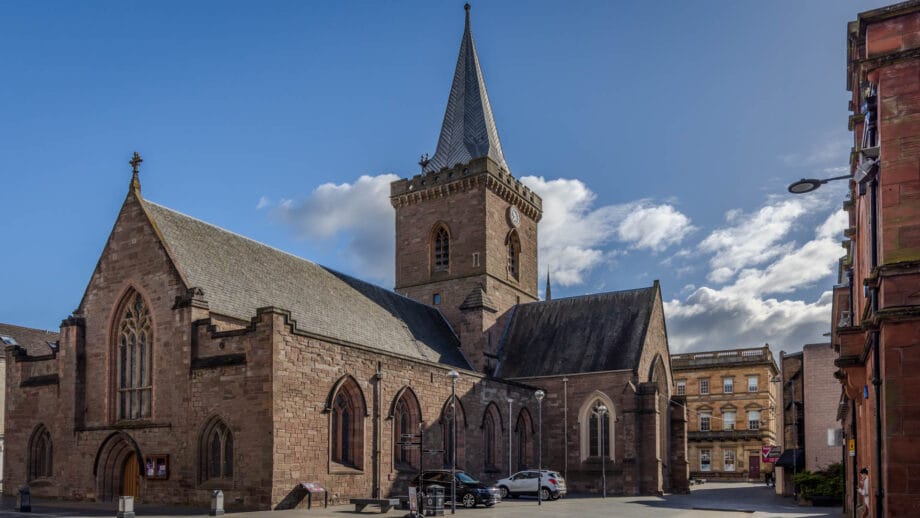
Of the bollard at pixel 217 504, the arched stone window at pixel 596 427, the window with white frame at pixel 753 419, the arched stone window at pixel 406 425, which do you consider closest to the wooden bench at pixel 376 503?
the bollard at pixel 217 504

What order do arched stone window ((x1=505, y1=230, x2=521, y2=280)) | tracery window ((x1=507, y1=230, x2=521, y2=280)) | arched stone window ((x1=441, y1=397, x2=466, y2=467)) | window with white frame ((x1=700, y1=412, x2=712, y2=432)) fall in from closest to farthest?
1. arched stone window ((x1=441, y1=397, x2=466, y2=467))
2. arched stone window ((x1=505, y1=230, x2=521, y2=280))
3. tracery window ((x1=507, y1=230, x2=521, y2=280))
4. window with white frame ((x1=700, y1=412, x2=712, y2=432))

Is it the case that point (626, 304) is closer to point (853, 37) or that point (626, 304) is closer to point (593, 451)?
point (593, 451)

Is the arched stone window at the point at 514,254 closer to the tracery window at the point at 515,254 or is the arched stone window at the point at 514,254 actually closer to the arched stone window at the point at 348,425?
the tracery window at the point at 515,254

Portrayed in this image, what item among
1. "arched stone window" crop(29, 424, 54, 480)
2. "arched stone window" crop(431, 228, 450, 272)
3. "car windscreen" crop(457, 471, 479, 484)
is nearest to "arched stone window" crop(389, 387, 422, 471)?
"car windscreen" crop(457, 471, 479, 484)

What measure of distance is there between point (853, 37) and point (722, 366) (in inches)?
2296

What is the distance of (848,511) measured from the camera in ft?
92.6

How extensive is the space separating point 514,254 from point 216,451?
27.5 m

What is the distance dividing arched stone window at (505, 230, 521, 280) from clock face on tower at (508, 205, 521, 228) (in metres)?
0.52

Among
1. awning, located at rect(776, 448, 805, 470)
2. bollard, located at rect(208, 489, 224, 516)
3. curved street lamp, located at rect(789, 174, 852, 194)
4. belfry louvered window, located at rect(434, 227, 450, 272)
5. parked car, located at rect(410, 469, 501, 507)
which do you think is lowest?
awning, located at rect(776, 448, 805, 470)

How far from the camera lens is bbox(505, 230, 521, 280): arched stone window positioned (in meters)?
50.2

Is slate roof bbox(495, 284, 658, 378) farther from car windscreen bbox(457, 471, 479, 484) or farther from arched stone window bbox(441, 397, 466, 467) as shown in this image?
car windscreen bbox(457, 471, 479, 484)

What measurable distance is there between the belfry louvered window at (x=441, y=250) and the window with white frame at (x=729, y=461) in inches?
1480

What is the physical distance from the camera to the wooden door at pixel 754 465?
68.8 m

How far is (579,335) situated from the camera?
45094 millimetres
